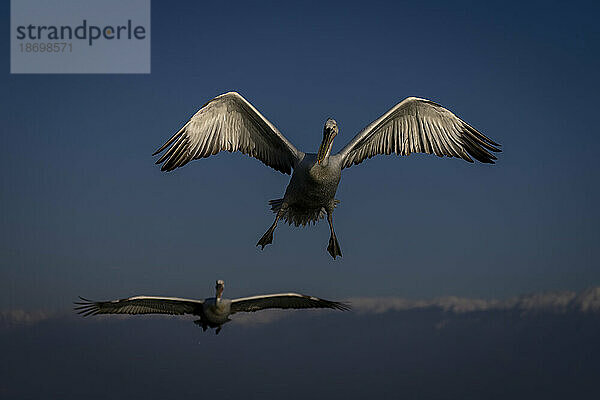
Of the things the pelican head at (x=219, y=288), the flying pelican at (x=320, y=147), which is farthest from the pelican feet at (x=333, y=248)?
the pelican head at (x=219, y=288)

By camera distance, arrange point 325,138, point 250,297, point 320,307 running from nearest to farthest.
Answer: point 325,138
point 250,297
point 320,307

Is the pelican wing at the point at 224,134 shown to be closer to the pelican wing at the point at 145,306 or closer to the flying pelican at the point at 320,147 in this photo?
the flying pelican at the point at 320,147

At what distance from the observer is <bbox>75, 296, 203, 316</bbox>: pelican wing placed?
10.9m

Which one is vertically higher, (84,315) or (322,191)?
(322,191)

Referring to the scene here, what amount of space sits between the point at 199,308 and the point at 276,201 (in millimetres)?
2614

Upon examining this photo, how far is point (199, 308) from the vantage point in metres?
11.6

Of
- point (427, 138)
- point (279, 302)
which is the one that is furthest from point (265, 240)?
point (427, 138)

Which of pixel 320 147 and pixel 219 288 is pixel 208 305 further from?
pixel 320 147

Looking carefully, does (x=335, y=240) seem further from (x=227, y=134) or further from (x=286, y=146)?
(x=227, y=134)

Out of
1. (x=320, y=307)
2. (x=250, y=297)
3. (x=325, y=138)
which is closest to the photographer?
(x=325, y=138)

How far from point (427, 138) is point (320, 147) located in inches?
121

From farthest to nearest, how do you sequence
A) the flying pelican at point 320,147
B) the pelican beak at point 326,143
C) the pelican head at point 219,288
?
the pelican head at point 219,288, the flying pelican at point 320,147, the pelican beak at point 326,143

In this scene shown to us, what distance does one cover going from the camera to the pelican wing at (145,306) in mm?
10898

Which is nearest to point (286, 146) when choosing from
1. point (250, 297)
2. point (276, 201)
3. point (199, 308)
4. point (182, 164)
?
point (276, 201)
